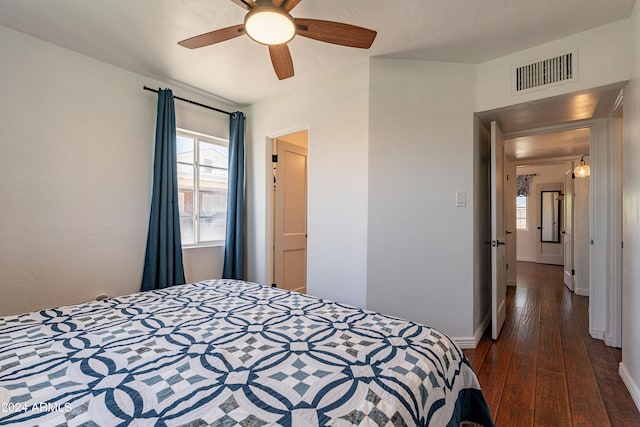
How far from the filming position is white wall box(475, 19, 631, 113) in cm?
203

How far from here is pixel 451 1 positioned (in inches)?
73.6

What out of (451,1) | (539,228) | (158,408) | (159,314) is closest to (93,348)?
(159,314)

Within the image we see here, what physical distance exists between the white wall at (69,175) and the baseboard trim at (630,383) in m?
3.76

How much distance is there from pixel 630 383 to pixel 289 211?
10.5ft

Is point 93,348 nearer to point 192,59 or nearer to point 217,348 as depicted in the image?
point 217,348

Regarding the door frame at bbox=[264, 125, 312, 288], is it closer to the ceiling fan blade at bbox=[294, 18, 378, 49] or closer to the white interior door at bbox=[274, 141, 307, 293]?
the white interior door at bbox=[274, 141, 307, 293]

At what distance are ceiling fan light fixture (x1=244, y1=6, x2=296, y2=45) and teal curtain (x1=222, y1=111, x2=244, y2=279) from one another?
202 cm

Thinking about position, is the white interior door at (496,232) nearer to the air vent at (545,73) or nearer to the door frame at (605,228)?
the air vent at (545,73)

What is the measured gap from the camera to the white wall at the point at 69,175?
2168 millimetres

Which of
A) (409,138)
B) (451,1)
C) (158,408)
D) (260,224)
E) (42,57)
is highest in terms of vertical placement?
(451,1)

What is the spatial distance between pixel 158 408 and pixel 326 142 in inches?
97.8

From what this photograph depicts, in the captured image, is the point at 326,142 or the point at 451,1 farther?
the point at 326,142

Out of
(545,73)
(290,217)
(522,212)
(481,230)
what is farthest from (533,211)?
(290,217)

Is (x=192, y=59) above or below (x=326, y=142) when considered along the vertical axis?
above
